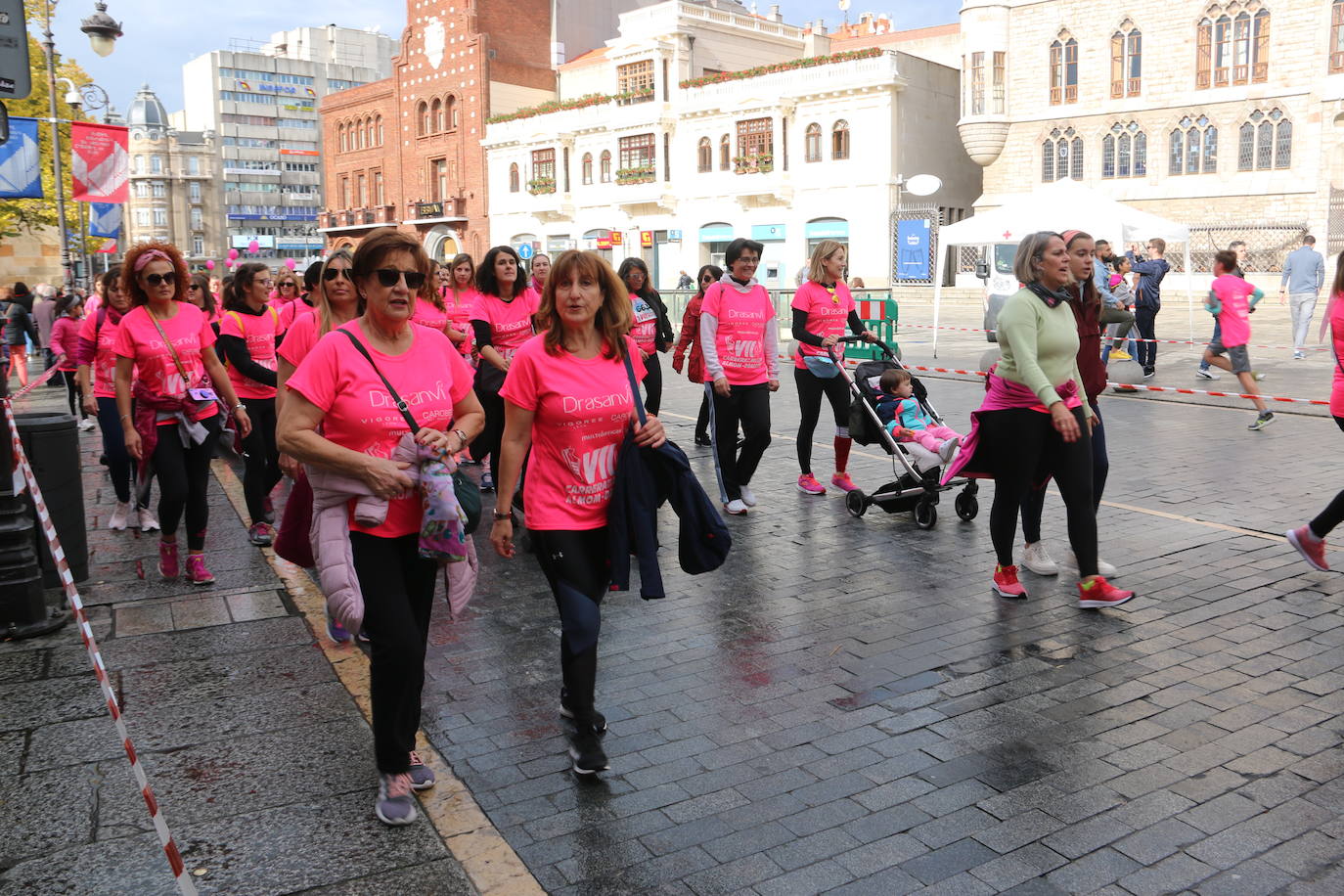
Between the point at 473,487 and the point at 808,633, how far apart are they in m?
2.19

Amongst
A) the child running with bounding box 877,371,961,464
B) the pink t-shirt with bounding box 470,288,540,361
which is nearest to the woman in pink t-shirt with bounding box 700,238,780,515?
the child running with bounding box 877,371,961,464

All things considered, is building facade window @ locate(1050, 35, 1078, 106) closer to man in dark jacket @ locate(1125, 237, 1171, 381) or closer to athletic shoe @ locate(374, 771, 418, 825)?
man in dark jacket @ locate(1125, 237, 1171, 381)

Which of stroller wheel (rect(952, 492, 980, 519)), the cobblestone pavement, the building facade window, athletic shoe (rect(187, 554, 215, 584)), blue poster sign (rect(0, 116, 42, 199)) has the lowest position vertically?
the cobblestone pavement

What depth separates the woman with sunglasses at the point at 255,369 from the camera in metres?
7.22

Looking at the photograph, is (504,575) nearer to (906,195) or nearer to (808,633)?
(808,633)

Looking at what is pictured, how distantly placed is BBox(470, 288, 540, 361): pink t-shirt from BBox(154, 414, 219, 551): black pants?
2.00m

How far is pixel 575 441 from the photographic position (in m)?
3.78

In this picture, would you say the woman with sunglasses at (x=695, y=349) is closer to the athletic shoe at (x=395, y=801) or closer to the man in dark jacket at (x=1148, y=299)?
the athletic shoe at (x=395, y=801)

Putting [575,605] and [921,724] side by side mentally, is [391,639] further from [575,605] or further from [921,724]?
[921,724]

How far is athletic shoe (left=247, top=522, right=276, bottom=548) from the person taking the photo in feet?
23.6

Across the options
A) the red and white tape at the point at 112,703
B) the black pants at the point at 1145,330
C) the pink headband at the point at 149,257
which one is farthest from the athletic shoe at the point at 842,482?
the black pants at the point at 1145,330

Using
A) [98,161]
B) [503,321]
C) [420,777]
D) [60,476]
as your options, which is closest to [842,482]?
[503,321]

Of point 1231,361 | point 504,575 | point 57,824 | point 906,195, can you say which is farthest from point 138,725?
point 906,195

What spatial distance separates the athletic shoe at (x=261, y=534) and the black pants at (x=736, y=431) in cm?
302
